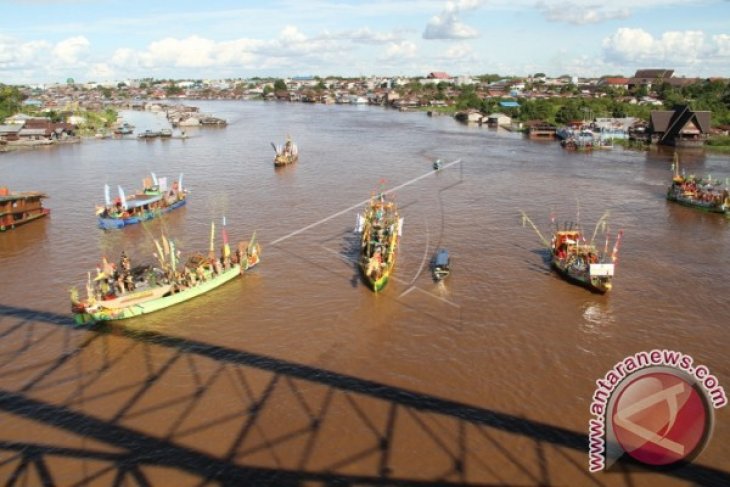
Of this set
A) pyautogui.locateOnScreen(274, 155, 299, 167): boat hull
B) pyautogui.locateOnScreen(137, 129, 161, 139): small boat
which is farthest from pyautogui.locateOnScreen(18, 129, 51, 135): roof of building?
pyautogui.locateOnScreen(274, 155, 299, 167): boat hull

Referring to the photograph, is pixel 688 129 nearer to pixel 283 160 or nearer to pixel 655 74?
pixel 283 160

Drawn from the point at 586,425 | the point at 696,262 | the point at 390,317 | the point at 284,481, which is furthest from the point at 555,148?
the point at 284,481

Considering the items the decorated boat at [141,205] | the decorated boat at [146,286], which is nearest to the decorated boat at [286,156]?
the decorated boat at [141,205]

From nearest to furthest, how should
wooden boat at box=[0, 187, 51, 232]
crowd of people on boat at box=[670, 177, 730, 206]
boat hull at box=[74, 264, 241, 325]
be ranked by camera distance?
boat hull at box=[74, 264, 241, 325], wooden boat at box=[0, 187, 51, 232], crowd of people on boat at box=[670, 177, 730, 206]

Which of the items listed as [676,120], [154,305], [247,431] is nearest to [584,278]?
[247,431]

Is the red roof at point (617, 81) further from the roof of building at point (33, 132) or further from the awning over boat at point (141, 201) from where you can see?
the awning over boat at point (141, 201)

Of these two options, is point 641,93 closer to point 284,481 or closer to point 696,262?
point 696,262
